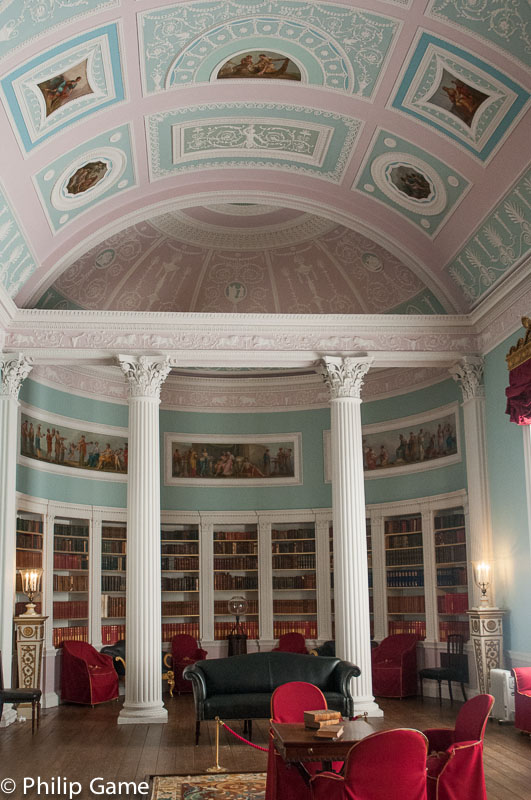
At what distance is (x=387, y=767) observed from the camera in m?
5.27

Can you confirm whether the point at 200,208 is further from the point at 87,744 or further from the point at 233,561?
the point at 87,744

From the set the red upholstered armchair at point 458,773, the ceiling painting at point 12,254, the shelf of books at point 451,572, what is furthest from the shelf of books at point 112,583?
the red upholstered armchair at point 458,773

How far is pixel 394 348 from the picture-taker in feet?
42.3

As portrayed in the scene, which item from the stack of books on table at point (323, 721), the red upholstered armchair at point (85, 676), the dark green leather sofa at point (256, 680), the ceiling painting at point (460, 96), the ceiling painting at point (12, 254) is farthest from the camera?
the red upholstered armchair at point (85, 676)

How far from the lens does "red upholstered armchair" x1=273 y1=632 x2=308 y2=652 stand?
49.7ft

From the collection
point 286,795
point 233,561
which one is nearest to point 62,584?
point 233,561

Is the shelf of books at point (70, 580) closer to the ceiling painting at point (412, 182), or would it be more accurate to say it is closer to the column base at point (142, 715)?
the column base at point (142, 715)

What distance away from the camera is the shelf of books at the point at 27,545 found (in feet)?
43.3

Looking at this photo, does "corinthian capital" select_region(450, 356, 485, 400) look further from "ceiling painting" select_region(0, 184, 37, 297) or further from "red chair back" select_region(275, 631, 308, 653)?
"ceiling painting" select_region(0, 184, 37, 297)

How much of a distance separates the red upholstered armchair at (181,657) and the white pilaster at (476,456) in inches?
203

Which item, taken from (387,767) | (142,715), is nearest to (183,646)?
(142,715)

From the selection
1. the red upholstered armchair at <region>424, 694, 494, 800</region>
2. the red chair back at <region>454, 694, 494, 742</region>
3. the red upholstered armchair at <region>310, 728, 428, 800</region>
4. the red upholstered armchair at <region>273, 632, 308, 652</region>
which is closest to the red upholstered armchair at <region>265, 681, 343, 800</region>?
the red upholstered armchair at <region>424, 694, 494, 800</region>

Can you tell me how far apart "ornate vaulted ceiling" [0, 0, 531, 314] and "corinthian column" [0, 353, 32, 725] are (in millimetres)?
1217

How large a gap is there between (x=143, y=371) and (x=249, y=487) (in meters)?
5.08
